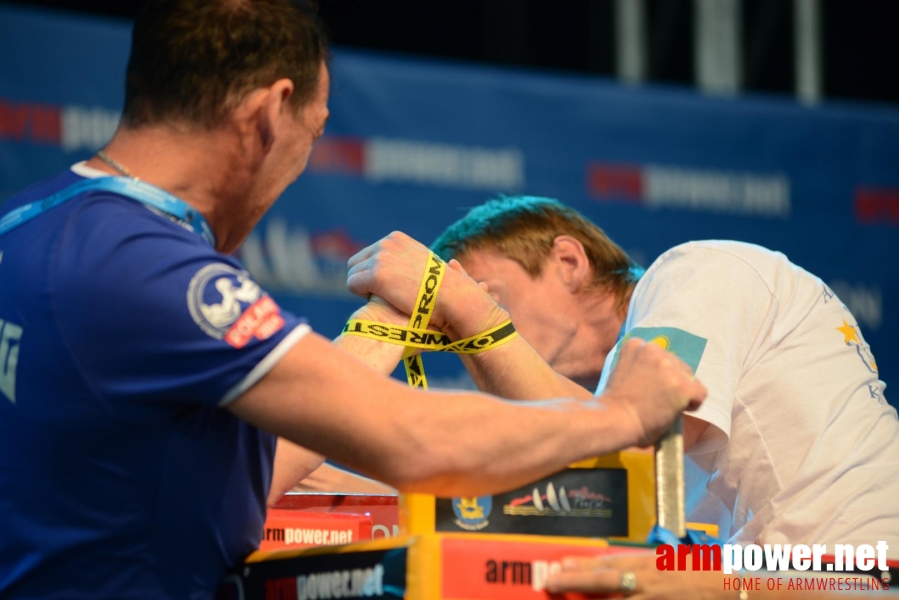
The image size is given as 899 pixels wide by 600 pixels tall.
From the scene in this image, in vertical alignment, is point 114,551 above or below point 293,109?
below

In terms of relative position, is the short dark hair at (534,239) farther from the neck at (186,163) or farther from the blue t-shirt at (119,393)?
the blue t-shirt at (119,393)

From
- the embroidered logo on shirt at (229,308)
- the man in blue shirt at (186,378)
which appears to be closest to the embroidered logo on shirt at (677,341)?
the man in blue shirt at (186,378)

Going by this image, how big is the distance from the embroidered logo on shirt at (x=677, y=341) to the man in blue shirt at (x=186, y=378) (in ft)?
1.32

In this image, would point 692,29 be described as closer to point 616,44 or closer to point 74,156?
point 616,44

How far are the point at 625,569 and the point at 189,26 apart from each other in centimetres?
86

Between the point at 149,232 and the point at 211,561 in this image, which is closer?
the point at 149,232

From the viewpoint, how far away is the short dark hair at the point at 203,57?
1434mm

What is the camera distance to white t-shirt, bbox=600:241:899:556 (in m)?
1.90

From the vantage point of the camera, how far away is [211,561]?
4.72ft

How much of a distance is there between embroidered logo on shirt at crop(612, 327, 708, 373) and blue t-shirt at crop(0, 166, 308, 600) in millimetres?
795

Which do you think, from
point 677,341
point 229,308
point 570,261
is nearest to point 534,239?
point 570,261

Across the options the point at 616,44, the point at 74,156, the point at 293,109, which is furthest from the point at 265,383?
the point at 616,44

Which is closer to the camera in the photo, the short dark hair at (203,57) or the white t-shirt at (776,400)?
the short dark hair at (203,57)

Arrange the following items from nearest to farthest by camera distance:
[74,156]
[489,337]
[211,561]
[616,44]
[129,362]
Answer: [129,362], [211,561], [489,337], [74,156], [616,44]
